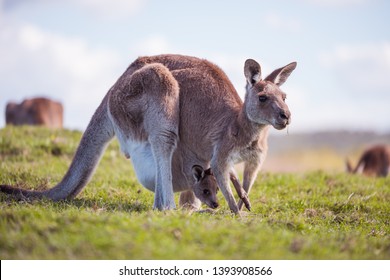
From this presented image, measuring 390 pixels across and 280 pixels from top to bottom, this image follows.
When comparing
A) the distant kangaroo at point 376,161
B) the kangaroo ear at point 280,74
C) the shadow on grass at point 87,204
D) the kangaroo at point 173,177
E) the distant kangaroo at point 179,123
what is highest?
the kangaroo ear at point 280,74

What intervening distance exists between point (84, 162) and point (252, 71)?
8.04ft

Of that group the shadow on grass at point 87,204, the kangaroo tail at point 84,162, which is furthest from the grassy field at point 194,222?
the kangaroo tail at point 84,162

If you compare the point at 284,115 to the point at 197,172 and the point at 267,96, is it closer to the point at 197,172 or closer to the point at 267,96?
the point at 267,96

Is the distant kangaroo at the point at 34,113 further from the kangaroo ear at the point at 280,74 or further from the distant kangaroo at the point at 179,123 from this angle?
the kangaroo ear at the point at 280,74

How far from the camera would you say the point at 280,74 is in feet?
24.1

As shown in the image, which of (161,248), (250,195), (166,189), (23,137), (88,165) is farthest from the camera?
(23,137)

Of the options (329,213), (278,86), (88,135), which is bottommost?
(329,213)

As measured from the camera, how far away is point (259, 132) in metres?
7.18

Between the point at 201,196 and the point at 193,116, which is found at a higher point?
the point at 193,116

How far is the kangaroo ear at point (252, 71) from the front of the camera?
7.17 meters

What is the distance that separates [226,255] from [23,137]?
9.12 metres

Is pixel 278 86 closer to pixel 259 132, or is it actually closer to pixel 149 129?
pixel 259 132

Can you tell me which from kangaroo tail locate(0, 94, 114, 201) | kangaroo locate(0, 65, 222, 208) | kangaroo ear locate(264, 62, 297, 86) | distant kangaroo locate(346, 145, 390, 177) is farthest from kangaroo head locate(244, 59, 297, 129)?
distant kangaroo locate(346, 145, 390, 177)
